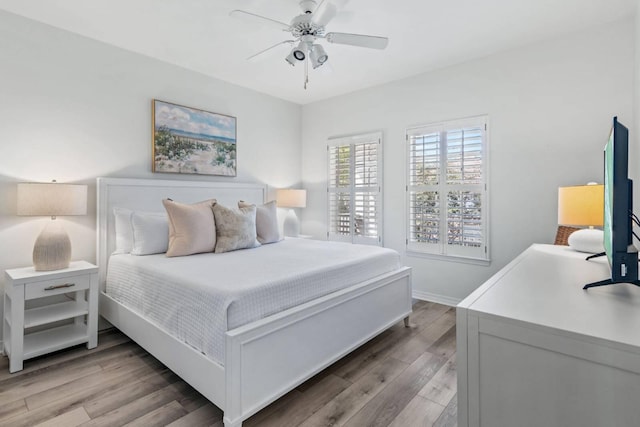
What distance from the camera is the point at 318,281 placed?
210cm

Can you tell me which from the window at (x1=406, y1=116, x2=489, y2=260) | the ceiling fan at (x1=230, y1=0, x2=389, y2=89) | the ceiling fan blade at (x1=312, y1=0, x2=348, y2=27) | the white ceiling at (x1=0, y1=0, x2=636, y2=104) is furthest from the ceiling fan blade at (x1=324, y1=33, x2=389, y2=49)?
the window at (x1=406, y1=116, x2=489, y2=260)

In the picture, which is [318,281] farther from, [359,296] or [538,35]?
[538,35]

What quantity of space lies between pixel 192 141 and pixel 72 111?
41.6 inches

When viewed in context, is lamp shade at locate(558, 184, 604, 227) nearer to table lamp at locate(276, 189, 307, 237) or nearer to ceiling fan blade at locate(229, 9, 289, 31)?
ceiling fan blade at locate(229, 9, 289, 31)

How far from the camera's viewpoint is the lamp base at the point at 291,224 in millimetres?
4590

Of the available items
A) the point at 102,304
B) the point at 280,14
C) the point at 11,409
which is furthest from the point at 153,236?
the point at 280,14

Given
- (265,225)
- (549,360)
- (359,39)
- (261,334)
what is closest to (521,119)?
(359,39)

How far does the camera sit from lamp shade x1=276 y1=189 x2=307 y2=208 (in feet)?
14.2

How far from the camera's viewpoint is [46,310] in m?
2.47

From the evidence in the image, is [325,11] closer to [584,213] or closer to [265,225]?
[265,225]

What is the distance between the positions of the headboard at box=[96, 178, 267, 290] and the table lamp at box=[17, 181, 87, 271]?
330mm

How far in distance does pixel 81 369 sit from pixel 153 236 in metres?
1.04

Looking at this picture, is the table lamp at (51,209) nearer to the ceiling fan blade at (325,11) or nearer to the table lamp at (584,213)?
the ceiling fan blade at (325,11)

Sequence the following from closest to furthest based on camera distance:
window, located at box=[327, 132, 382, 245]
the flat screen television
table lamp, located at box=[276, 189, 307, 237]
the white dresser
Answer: the white dresser → the flat screen television → window, located at box=[327, 132, 382, 245] → table lamp, located at box=[276, 189, 307, 237]
